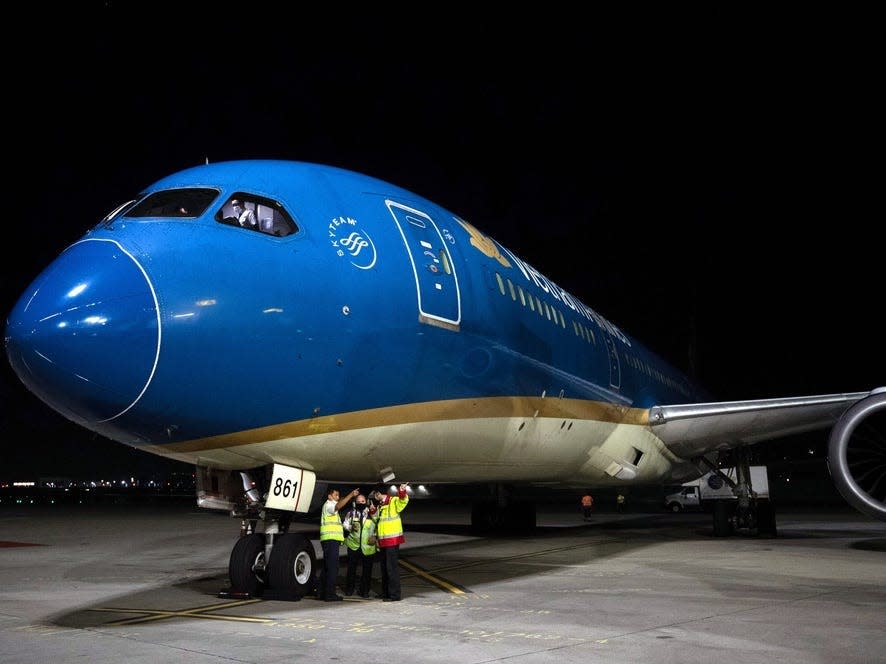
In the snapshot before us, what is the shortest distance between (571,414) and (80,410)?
24.3ft

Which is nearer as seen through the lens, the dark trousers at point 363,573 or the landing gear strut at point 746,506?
the dark trousers at point 363,573

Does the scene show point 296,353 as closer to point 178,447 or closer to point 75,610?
point 178,447

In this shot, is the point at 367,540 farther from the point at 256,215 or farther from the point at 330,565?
the point at 256,215

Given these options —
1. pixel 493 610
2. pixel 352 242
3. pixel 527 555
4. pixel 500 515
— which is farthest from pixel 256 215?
pixel 500 515

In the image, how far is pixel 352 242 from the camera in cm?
835

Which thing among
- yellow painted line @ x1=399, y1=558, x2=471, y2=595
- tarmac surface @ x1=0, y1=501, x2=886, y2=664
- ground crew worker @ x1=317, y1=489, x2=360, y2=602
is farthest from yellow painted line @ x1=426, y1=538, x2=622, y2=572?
ground crew worker @ x1=317, y1=489, x2=360, y2=602

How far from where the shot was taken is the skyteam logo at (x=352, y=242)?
8203mm

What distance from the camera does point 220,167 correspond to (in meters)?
Answer: 8.57

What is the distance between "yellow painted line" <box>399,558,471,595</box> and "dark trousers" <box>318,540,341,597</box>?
147cm

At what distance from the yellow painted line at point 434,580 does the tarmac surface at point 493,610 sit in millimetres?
50

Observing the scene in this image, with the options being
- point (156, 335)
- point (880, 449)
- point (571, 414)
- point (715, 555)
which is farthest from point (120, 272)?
point (880, 449)

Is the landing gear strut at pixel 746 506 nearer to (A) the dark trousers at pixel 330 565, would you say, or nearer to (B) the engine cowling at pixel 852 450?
(B) the engine cowling at pixel 852 450

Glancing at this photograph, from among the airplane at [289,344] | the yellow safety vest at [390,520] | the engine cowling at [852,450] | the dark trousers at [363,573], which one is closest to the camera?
the airplane at [289,344]

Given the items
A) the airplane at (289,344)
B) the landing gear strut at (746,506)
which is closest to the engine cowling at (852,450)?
the airplane at (289,344)
